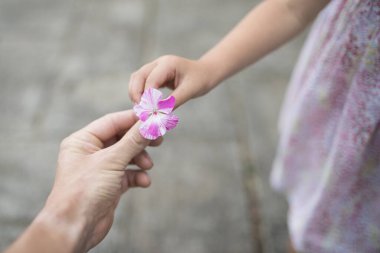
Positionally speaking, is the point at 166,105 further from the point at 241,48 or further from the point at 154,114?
the point at 241,48

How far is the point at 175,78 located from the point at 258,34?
210 mm

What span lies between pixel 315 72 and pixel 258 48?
0.14m

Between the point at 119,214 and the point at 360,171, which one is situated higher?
the point at 119,214

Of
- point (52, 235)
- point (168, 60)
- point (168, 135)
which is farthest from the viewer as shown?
point (168, 135)

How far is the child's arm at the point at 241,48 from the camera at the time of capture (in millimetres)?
827

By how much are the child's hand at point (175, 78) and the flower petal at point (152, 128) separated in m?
0.07

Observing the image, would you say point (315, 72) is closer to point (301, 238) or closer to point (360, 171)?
point (360, 171)

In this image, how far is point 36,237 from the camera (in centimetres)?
69

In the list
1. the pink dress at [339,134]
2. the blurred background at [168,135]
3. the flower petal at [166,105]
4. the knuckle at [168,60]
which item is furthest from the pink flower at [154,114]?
the blurred background at [168,135]

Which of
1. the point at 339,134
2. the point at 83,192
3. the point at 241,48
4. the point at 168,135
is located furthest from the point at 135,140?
the point at 168,135

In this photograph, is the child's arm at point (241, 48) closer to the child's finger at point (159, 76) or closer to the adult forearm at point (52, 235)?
the child's finger at point (159, 76)

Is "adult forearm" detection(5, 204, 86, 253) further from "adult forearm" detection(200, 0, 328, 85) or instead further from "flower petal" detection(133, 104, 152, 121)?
"adult forearm" detection(200, 0, 328, 85)

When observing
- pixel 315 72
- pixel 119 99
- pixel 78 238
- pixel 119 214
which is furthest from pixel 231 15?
pixel 78 238

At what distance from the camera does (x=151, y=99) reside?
0.72m
